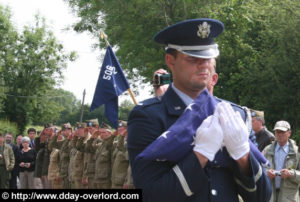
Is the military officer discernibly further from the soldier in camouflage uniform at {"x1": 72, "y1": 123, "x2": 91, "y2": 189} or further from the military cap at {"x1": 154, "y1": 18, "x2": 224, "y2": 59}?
the soldier in camouflage uniform at {"x1": 72, "y1": 123, "x2": 91, "y2": 189}

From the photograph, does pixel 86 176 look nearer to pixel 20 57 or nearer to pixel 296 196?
pixel 296 196

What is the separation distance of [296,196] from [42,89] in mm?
48864

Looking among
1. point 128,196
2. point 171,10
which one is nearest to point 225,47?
point 171,10

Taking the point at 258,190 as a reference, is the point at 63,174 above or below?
below

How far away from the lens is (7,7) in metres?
54.6

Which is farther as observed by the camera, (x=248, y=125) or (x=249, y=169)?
(x=248, y=125)

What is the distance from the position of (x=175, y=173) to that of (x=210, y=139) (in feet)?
0.74

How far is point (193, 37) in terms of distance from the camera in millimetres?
2914

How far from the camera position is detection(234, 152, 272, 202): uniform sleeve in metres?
2.72

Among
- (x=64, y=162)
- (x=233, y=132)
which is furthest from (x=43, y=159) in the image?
(x=233, y=132)


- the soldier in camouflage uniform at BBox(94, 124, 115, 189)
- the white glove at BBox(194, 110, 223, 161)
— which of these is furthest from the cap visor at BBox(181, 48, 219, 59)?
the soldier in camouflage uniform at BBox(94, 124, 115, 189)

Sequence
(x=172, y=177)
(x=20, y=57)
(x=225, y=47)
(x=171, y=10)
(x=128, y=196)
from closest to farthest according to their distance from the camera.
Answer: (x=172, y=177) < (x=128, y=196) < (x=225, y=47) < (x=171, y=10) < (x=20, y=57)

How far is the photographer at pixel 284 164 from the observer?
26.6ft

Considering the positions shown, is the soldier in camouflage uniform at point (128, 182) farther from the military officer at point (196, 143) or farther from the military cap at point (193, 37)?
the military cap at point (193, 37)
